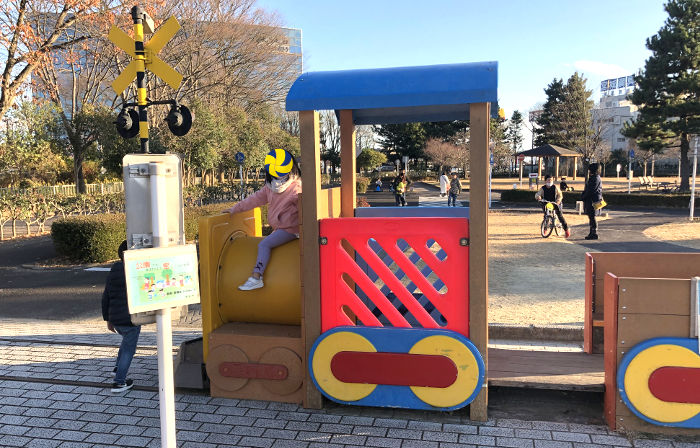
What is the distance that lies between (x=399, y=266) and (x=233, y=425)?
168 cm

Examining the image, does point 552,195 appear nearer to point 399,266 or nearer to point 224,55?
point 399,266

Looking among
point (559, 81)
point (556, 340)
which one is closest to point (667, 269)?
point (556, 340)

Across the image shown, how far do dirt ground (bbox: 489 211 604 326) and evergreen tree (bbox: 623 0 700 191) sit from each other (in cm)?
1950

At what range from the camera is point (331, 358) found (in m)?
3.76

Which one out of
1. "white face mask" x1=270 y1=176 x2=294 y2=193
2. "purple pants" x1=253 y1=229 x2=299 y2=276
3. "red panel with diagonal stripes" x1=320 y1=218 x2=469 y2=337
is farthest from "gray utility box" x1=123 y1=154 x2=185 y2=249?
"white face mask" x1=270 y1=176 x2=294 y2=193

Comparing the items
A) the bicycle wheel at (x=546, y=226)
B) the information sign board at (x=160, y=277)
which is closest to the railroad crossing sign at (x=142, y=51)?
the information sign board at (x=160, y=277)

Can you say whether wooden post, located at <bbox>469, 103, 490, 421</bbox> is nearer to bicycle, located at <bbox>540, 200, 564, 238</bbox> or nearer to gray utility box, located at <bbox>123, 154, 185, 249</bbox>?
gray utility box, located at <bbox>123, 154, 185, 249</bbox>

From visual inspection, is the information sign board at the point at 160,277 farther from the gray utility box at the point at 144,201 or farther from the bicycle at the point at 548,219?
the bicycle at the point at 548,219

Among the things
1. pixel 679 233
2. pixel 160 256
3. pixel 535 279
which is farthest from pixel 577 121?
pixel 160 256

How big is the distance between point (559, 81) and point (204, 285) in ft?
211

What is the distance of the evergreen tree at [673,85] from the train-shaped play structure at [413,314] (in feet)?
101

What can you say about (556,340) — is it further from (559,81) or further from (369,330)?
(559,81)

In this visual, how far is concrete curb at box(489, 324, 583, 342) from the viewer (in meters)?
5.36

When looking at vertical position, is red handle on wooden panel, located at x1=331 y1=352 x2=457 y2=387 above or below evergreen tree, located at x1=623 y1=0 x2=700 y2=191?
below
